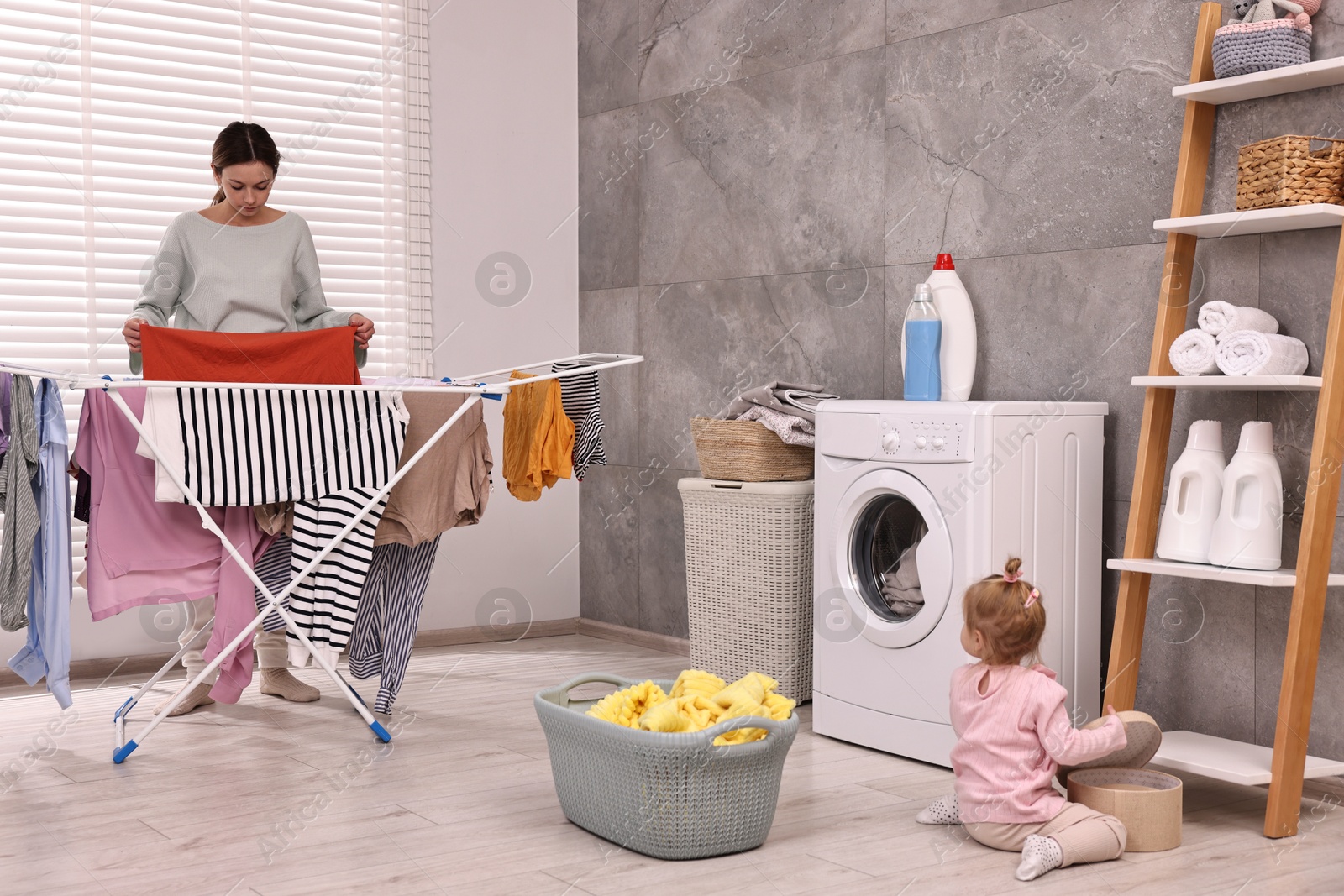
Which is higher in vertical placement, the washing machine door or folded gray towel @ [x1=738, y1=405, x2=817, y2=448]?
folded gray towel @ [x1=738, y1=405, x2=817, y2=448]

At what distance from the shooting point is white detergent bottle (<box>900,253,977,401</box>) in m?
3.26

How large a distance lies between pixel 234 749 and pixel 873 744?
1.51m

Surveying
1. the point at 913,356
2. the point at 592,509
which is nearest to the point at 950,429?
the point at 913,356

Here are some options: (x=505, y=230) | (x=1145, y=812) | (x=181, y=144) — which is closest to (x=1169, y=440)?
(x=1145, y=812)

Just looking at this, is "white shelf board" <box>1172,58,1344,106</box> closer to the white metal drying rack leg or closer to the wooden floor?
the wooden floor

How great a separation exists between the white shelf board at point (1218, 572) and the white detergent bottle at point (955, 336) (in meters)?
0.69

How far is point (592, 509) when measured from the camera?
15.9ft

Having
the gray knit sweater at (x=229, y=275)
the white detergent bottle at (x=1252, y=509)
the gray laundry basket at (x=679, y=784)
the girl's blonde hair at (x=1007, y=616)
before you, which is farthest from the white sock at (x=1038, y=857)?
the gray knit sweater at (x=229, y=275)

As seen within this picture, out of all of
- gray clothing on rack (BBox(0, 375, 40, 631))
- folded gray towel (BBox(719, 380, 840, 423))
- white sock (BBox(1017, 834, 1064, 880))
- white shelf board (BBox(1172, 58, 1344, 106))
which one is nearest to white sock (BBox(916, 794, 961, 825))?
white sock (BBox(1017, 834, 1064, 880))

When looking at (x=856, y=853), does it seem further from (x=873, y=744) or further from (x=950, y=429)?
(x=950, y=429)

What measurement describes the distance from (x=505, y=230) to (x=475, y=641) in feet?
4.90

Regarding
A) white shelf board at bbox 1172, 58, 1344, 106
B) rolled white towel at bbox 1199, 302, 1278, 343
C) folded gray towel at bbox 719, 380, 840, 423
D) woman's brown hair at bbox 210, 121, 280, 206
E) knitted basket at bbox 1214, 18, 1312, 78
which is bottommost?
folded gray towel at bbox 719, 380, 840, 423

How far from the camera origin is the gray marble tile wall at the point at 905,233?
111 inches

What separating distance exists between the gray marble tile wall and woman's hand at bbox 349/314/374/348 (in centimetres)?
139
